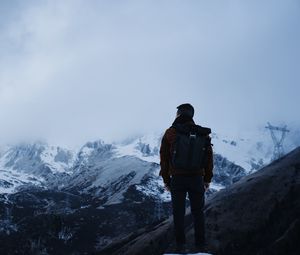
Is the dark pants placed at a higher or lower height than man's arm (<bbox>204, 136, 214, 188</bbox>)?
lower

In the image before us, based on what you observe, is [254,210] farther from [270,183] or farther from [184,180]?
[184,180]

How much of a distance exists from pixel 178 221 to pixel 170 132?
9.76 ft

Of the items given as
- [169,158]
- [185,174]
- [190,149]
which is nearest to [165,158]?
[169,158]

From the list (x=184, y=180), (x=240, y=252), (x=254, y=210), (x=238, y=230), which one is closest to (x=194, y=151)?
(x=184, y=180)

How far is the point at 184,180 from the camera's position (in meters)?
14.7

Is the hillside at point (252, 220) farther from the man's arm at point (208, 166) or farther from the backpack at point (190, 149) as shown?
the backpack at point (190, 149)

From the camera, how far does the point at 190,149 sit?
1450 cm

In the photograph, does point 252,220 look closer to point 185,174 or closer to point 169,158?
point 169,158

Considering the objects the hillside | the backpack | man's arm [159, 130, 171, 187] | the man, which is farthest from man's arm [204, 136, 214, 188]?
the hillside

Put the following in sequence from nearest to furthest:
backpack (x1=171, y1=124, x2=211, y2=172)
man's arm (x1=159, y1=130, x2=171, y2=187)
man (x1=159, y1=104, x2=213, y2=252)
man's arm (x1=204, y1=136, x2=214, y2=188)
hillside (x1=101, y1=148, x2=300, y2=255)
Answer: backpack (x1=171, y1=124, x2=211, y2=172) → man (x1=159, y1=104, x2=213, y2=252) → man's arm (x1=204, y1=136, x2=214, y2=188) → man's arm (x1=159, y1=130, x2=171, y2=187) → hillside (x1=101, y1=148, x2=300, y2=255)

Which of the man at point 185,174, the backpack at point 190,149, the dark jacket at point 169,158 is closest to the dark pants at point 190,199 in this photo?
the man at point 185,174

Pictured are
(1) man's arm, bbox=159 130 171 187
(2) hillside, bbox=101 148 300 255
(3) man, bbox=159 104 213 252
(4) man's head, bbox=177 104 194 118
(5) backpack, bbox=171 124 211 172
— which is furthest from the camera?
(2) hillside, bbox=101 148 300 255

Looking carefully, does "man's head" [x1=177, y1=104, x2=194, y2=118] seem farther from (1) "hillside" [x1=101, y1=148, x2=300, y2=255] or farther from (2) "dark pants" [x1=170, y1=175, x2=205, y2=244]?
(1) "hillside" [x1=101, y1=148, x2=300, y2=255]

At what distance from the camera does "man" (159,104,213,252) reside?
14.6m
